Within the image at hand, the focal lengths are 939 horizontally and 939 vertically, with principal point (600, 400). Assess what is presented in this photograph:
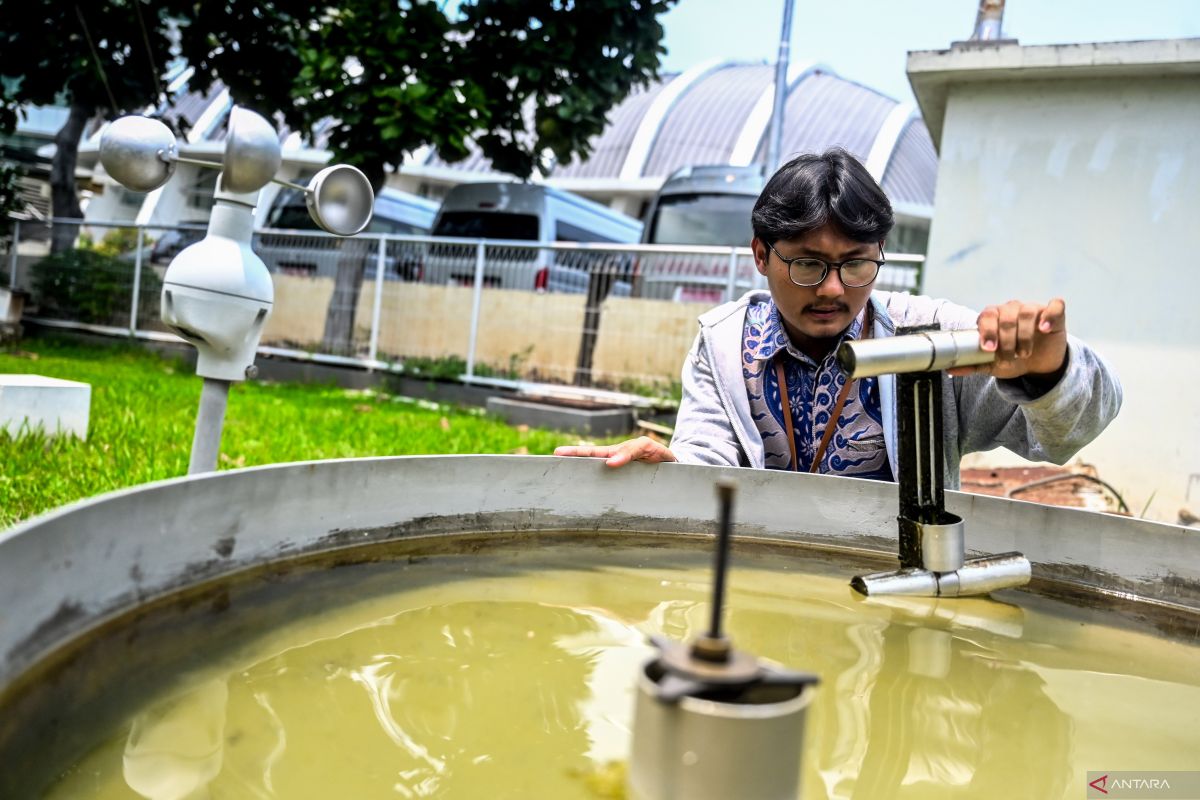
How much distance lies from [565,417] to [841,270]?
5.17 meters

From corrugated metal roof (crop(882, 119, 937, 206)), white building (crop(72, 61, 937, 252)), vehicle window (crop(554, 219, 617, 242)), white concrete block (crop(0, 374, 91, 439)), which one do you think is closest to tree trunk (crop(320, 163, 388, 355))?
vehicle window (crop(554, 219, 617, 242))

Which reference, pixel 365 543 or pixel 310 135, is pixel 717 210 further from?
pixel 365 543

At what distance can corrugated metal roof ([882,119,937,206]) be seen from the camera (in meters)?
24.7

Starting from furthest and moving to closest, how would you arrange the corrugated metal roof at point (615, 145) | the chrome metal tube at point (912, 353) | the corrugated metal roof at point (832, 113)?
the corrugated metal roof at point (832, 113)
the corrugated metal roof at point (615, 145)
the chrome metal tube at point (912, 353)

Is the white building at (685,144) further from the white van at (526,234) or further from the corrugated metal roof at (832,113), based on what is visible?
the white van at (526,234)

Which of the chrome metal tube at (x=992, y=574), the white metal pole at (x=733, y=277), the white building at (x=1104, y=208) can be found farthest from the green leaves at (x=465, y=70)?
the chrome metal tube at (x=992, y=574)

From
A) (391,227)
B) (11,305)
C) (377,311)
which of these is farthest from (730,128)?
(11,305)

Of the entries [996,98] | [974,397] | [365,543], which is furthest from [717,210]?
[365,543]

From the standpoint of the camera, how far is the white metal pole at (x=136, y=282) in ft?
33.8

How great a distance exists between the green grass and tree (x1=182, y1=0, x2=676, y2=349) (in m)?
2.22

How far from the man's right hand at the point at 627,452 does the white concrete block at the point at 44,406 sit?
112 inches

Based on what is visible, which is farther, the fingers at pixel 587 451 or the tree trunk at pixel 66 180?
the tree trunk at pixel 66 180

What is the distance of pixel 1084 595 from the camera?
4.66 feet

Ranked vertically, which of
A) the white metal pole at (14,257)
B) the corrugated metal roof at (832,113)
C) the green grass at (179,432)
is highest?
the corrugated metal roof at (832,113)
